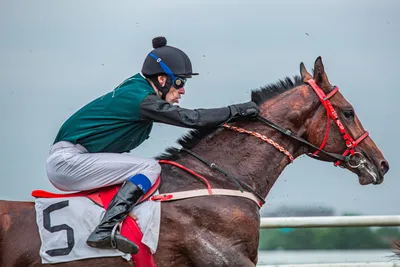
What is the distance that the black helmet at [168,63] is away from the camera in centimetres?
571

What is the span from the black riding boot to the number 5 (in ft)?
0.45

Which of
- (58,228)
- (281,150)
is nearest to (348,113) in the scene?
(281,150)

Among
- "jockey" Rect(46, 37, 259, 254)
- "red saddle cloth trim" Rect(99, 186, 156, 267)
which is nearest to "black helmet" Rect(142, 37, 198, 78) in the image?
"jockey" Rect(46, 37, 259, 254)

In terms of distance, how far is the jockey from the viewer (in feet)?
17.4

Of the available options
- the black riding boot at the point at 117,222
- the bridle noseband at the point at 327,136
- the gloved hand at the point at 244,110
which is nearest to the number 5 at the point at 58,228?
the black riding boot at the point at 117,222

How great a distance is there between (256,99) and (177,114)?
2.68 ft

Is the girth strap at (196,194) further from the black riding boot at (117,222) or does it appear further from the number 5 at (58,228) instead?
the number 5 at (58,228)

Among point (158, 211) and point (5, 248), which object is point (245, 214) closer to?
point (158, 211)

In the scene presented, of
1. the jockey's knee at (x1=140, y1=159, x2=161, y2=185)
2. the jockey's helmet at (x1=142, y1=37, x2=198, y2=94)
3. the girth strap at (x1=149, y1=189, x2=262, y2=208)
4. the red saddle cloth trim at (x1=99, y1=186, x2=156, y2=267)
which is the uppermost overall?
the jockey's helmet at (x1=142, y1=37, x2=198, y2=94)

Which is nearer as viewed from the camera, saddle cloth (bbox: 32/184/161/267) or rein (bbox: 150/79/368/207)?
saddle cloth (bbox: 32/184/161/267)

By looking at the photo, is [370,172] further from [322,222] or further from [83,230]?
[83,230]

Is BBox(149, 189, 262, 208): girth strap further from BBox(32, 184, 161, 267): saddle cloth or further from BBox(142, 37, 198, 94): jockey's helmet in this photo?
BBox(142, 37, 198, 94): jockey's helmet

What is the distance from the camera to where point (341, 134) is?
234 inches

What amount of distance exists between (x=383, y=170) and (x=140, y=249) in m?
2.06
